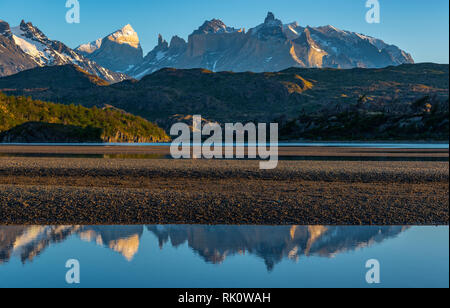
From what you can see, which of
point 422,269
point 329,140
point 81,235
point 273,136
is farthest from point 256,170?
point 273,136

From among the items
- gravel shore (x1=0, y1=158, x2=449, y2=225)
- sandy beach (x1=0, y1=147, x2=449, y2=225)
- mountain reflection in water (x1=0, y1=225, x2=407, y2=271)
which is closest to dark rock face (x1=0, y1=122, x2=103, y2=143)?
sandy beach (x1=0, y1=147, x2=449, y2=225)

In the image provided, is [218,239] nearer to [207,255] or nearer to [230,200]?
[207,255]

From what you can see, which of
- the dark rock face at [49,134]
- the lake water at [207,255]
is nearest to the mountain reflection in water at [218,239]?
the lake water at [207,255]

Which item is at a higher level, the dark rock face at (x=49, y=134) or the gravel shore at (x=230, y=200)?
the dark rock face at (x=49, y=134)

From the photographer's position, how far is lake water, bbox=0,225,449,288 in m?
11.7

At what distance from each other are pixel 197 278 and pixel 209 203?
382 inches

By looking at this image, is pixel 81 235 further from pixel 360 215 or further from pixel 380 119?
pixel 380 119

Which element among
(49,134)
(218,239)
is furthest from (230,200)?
(49,134)

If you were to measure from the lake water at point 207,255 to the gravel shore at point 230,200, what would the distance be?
55.8 inches

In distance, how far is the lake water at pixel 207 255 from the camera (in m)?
11.7

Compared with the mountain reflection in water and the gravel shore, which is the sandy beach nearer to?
the gravel shore

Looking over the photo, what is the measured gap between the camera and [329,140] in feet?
483

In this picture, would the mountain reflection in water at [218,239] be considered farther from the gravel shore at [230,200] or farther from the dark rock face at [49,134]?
the dark rock face at [49,134]
